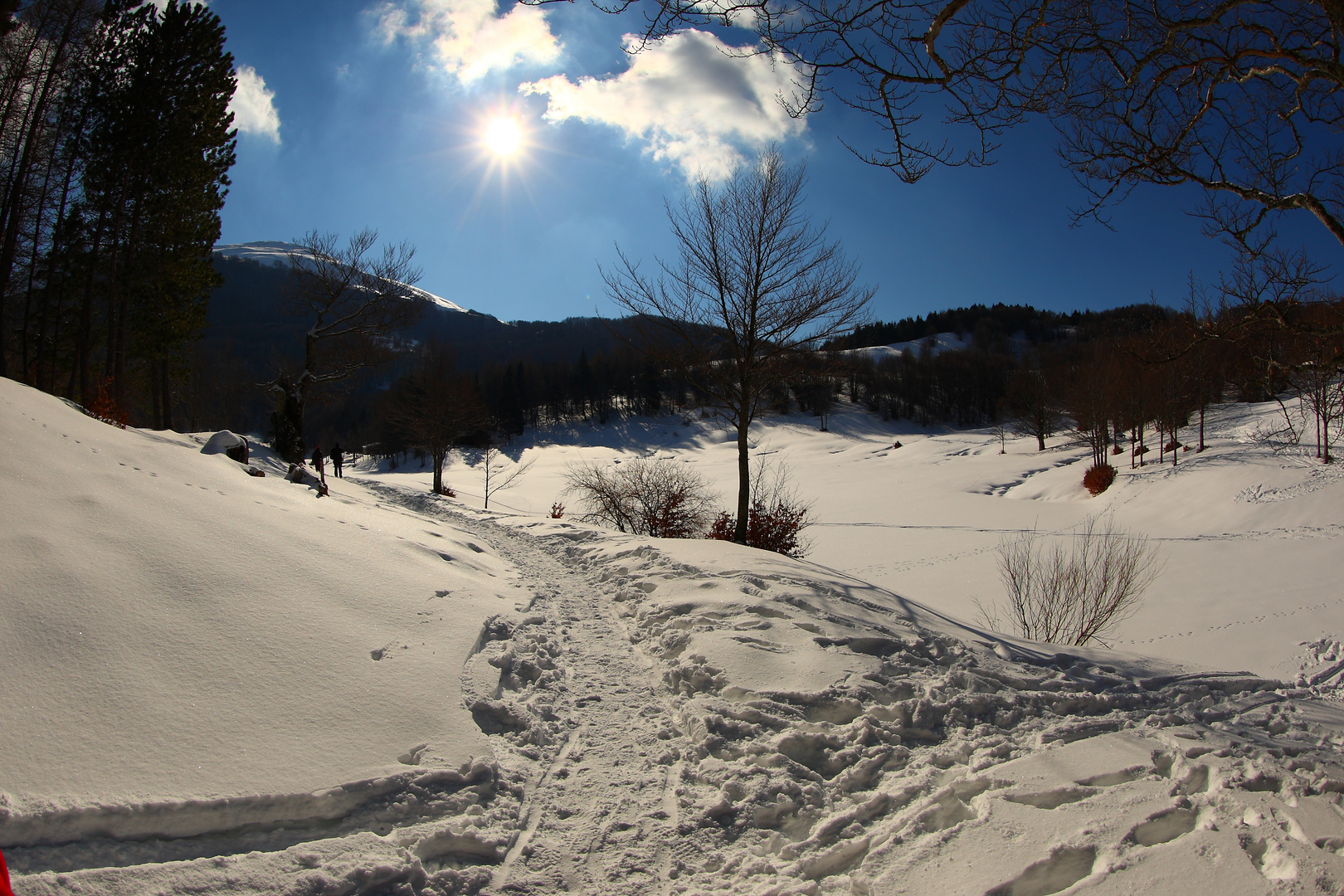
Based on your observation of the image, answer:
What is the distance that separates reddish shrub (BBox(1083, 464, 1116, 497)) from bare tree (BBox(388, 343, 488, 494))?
29159 mm

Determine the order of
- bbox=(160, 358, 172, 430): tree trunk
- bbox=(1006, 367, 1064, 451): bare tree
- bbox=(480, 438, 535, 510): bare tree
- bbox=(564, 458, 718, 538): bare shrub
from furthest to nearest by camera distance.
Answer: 1. bbox=(1006, 367, 1064, 451): bare tree
2. bbox=(480, 438, 535, 510): bare tree
3. bbox=(160, 358, 172, 430): tree trunk
4. bbox=(564, 458, 718, 538): bare shrub

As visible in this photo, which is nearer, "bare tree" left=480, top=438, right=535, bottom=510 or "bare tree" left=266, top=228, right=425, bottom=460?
"bare tree" left=266, top=228, right=425, bottom=460

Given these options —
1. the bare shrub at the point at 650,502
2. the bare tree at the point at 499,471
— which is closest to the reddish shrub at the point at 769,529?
the bare shrub at the point at 650,502

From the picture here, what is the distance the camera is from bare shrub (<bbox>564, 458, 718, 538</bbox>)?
1300 centimetres

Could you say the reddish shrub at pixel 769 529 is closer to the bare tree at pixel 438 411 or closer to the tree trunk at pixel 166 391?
the bare tree at pixel 438 411

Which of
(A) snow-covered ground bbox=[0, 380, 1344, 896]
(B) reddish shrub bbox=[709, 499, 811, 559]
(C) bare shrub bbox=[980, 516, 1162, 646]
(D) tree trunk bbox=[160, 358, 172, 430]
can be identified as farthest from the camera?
(D) tree trunk bbox=[160, 358, 172, 430]

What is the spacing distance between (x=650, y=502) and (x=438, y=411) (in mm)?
15759

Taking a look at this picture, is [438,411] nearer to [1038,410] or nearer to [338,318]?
[338,318]

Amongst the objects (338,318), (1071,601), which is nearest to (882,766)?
(1071,601)

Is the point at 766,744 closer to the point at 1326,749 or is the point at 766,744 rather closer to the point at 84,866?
the point at 84,866

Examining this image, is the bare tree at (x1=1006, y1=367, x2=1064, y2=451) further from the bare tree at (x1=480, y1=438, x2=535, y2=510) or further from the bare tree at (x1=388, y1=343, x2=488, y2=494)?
the bare tree at (x1=388, y1=343, x2=488, y2=494)

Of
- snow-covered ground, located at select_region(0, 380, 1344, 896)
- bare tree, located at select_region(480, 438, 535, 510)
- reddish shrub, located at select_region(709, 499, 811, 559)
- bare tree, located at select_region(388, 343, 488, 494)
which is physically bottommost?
bare tree, located at select_region(480, 438, 535, 510)

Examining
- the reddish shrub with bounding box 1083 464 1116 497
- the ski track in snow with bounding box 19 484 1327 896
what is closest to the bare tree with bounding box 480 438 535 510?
the ski track in snow with bounding box 19 484 1327 896

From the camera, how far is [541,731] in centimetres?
335
